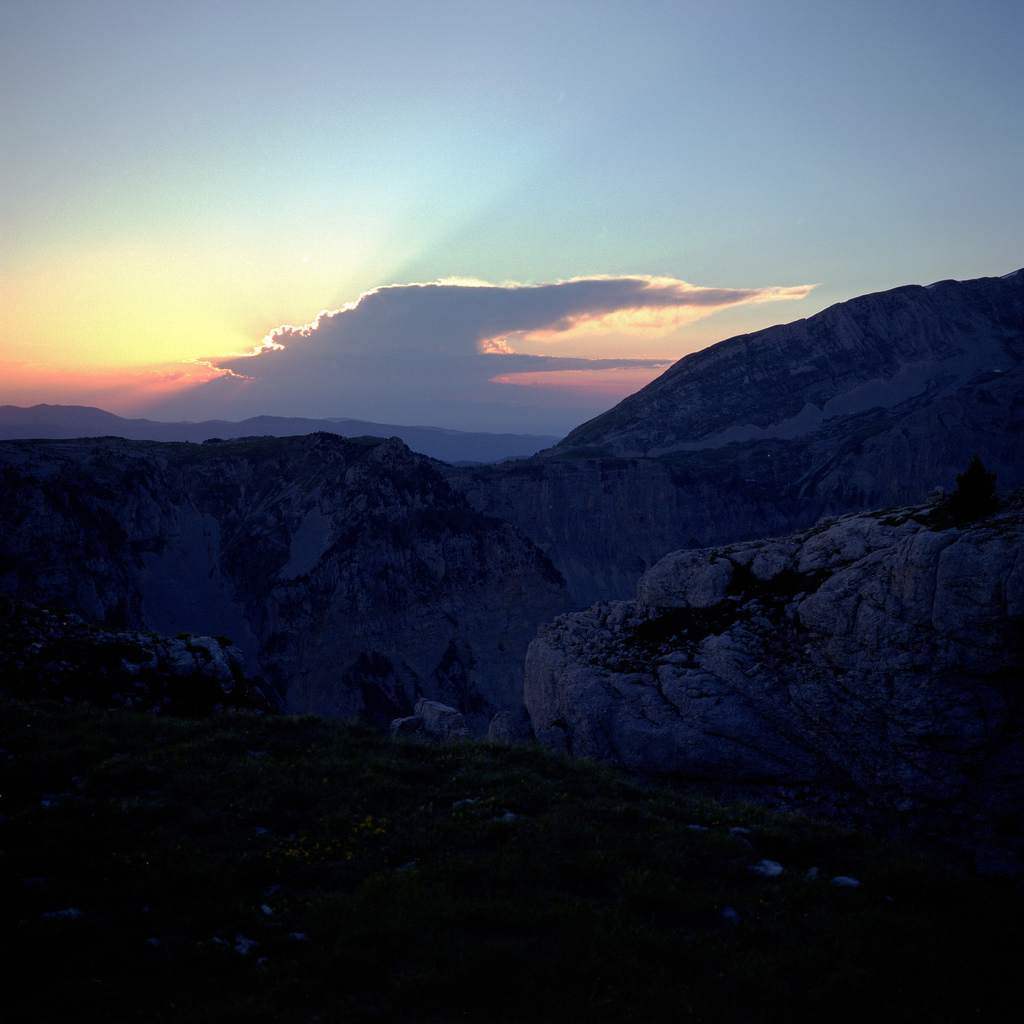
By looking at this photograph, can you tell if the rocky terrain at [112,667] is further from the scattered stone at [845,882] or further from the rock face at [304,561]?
the rock face at [304,561]

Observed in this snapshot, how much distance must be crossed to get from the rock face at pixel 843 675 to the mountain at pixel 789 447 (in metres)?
110

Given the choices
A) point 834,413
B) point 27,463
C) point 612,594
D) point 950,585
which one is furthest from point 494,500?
point 950,585

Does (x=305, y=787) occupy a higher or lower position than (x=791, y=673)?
higher

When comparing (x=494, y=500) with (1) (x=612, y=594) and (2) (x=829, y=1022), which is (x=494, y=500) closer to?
(1) (x=612, y=594)

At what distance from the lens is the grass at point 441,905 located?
24.3 feet

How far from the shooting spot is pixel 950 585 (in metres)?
20.6

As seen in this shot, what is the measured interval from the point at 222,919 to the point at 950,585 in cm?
2216

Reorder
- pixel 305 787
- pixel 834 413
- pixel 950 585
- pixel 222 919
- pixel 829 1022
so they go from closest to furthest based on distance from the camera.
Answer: pixel 829 1022 → pixel 222 919 → pixel 305 787 → pixel 950 585 → pixel 834 413

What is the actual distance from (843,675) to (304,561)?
90099 millimetres

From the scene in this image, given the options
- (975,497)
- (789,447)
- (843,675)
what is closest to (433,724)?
(843,675)

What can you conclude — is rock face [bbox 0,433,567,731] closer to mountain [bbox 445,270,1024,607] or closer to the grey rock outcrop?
mountain [bbox 445,270,1024,607]

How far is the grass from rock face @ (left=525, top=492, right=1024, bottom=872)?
11093 mm

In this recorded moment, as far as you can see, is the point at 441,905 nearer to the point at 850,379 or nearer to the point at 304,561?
the point at 304,561

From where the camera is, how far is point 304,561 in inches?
3974
